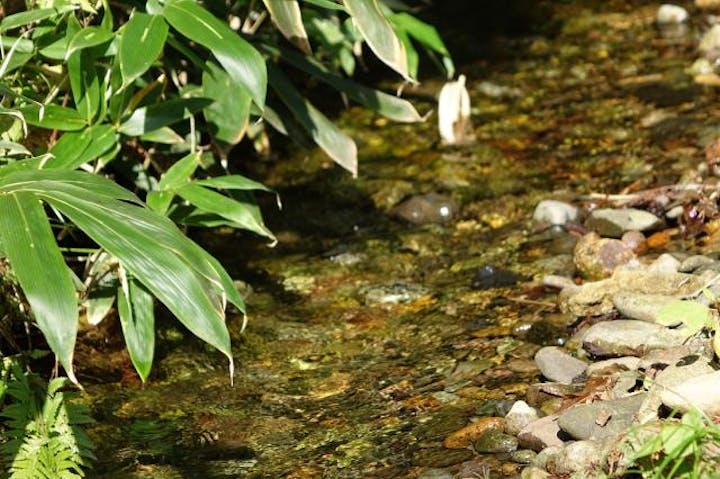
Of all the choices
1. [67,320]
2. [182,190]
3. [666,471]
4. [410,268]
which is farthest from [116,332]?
[666,471]

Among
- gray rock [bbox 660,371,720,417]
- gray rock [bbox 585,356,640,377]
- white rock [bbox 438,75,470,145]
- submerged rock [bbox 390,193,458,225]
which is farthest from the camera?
white rock [bbox 438,75,470,145]

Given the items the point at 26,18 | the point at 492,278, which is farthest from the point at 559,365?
the point at 26,18

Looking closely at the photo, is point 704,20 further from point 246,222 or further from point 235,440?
point 235,440

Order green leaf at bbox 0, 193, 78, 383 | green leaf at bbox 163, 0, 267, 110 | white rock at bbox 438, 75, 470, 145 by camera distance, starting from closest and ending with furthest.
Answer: green leaf at bbox 0, 193, 78, 383, green leaf at bbox 163, 0, 267, 110, white rock at bbox 438, 75, 470, 145

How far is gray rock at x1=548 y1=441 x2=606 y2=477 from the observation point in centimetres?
199

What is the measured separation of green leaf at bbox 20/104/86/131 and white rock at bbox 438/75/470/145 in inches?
61.1

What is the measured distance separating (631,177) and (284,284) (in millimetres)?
1109

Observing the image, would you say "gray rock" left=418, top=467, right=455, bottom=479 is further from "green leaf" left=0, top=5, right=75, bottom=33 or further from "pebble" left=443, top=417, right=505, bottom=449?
"green leaf" left=0, top=5, right=75, bottom=33

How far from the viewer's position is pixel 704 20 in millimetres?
4852

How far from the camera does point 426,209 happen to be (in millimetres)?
3518

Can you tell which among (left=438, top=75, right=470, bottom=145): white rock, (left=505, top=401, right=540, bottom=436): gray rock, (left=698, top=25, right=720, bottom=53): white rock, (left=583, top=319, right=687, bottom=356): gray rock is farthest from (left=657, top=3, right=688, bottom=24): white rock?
(left=505, top=401, right=540, bottom=436): gray rock

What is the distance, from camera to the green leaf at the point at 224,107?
2869 millimetres

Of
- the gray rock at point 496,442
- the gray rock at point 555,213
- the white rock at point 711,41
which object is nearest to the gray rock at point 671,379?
the gray rock at point 496,442

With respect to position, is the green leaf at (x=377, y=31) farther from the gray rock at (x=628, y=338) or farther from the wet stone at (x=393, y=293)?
the gray rock at (x=628, y=338)
